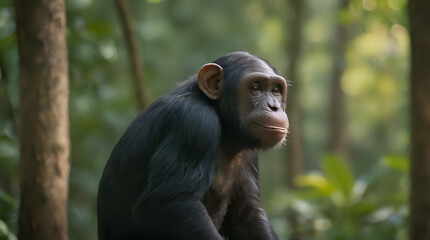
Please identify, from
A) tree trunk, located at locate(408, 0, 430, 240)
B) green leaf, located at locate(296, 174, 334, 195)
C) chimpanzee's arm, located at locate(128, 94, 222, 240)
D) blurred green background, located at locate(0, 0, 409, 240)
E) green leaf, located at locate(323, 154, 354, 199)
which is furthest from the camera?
green leaf, located at locate(296, 174, 334, 195)

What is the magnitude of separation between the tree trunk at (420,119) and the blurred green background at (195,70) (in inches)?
67.6

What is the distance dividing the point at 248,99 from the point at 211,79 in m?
0.29

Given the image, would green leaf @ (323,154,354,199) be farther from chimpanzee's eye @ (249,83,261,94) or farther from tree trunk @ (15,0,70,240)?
tree trunk @ (15,0,70,240)

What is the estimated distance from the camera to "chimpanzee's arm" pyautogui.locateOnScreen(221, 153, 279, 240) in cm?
404

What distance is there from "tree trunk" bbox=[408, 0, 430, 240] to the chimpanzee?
1.75m

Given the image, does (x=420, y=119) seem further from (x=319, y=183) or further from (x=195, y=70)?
(x=195, y=70)

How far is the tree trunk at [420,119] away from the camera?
16.3ft

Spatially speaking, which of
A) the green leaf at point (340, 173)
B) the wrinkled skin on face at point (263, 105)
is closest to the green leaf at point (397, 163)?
the green leaf at point (340, 173)

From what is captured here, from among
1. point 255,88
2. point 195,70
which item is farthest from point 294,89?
point 255,88

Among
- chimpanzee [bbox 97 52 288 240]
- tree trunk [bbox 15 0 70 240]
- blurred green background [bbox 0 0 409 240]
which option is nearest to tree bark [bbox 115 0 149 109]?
blurred green background [bbox 0 0 409 240]

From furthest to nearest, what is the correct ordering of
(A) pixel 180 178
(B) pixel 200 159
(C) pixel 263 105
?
(C) pixel 263 105, (B) pixel 200 159, (A) pixel 180 178

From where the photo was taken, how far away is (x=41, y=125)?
3861 millimetres

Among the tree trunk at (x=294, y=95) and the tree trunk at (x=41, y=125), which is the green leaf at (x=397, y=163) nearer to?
the tree trunk at (x=294, y=95)

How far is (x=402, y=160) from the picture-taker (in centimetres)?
711
